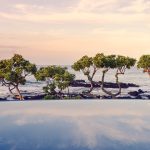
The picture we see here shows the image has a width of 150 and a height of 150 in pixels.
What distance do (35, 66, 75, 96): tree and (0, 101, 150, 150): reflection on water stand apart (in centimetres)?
1893

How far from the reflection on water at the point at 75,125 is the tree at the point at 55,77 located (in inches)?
745

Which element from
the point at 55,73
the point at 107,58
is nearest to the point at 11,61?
the point at 55,73

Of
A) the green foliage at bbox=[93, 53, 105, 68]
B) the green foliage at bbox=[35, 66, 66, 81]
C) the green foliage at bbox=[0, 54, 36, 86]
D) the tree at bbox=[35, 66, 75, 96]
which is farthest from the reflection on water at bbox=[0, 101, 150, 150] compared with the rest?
Result: the green foliage at bbox=[93, 53, 105, 68]

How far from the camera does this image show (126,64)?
33156 millimetres

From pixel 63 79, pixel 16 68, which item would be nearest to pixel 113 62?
pixel 63 79

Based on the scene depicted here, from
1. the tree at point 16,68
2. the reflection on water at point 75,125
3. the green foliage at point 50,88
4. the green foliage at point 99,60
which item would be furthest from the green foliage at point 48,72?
the reflection on water at point 75,125

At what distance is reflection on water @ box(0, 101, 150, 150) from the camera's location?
6.29 m

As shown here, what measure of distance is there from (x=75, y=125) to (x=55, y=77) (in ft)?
73.3

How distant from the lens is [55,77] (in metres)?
30.6

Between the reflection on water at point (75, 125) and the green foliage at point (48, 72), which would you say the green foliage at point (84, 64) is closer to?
the green foliage at point (48, 72)

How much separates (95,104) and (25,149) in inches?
232

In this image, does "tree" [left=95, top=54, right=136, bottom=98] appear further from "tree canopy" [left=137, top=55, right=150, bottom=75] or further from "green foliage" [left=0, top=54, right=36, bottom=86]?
"green foliage" [left=0, top=54, right=36, bottom=86]

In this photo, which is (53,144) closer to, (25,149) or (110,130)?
(25,149)

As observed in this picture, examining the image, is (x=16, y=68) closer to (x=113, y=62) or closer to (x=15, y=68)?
(x=15, y=68)
